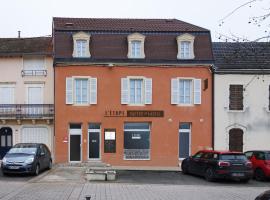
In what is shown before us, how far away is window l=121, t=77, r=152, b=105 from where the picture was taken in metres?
34.7

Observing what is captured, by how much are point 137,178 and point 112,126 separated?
1010 cm

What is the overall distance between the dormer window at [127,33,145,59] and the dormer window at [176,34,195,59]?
2481 millimetres

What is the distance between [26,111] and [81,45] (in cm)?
605

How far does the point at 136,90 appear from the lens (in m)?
35.0

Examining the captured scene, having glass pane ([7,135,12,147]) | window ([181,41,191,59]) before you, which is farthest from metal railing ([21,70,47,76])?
window ([181,41,191,59])

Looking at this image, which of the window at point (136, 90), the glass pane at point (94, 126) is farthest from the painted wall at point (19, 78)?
the window at point (136, 90)

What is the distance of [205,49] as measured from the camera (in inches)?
1373

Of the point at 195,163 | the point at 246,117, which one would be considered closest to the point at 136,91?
the point at 246,117

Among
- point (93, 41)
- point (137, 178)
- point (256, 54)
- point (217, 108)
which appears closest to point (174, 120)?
point (217, 108)

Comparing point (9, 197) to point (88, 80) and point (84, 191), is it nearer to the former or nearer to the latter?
point (84, 191)

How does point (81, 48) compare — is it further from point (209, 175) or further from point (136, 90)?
point (209, 175)

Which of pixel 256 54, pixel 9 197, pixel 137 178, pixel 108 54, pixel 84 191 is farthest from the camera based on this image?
pixel 108 54

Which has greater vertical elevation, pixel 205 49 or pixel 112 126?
pixel 205 49

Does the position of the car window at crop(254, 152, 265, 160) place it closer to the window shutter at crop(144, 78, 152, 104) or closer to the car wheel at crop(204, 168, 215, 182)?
the car wheel at crop(204, 168, 215, 182)
